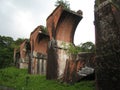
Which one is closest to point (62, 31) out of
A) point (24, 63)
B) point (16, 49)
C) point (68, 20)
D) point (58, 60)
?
point (68, 20)

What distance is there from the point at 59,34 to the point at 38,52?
6.05 m

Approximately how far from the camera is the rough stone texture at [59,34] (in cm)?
1580

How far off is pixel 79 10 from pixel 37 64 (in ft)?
24.5

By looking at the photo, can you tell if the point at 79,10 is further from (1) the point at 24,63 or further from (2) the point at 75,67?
(1) the point at 24,63

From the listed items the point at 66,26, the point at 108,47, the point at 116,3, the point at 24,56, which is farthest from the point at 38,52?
the point at 116,3

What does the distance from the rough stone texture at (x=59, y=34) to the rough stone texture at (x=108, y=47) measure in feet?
22.2

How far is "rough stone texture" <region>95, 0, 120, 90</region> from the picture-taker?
27.1ft

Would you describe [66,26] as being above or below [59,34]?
above

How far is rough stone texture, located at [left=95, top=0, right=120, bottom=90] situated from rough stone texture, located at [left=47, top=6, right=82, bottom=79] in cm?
677

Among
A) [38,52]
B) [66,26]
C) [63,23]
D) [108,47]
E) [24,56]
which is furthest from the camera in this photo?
[24,56]

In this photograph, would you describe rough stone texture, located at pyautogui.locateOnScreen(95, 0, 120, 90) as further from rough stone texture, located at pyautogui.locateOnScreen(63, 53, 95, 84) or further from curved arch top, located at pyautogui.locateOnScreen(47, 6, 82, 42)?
curved arch top, located at pyautogui.locateOnScreen(47, 6, 82, 42)

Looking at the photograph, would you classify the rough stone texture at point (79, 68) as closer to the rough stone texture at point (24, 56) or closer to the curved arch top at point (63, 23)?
the curved arch top at point (63, 23)

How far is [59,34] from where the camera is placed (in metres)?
16.2

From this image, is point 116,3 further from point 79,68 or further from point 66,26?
point 66,26
